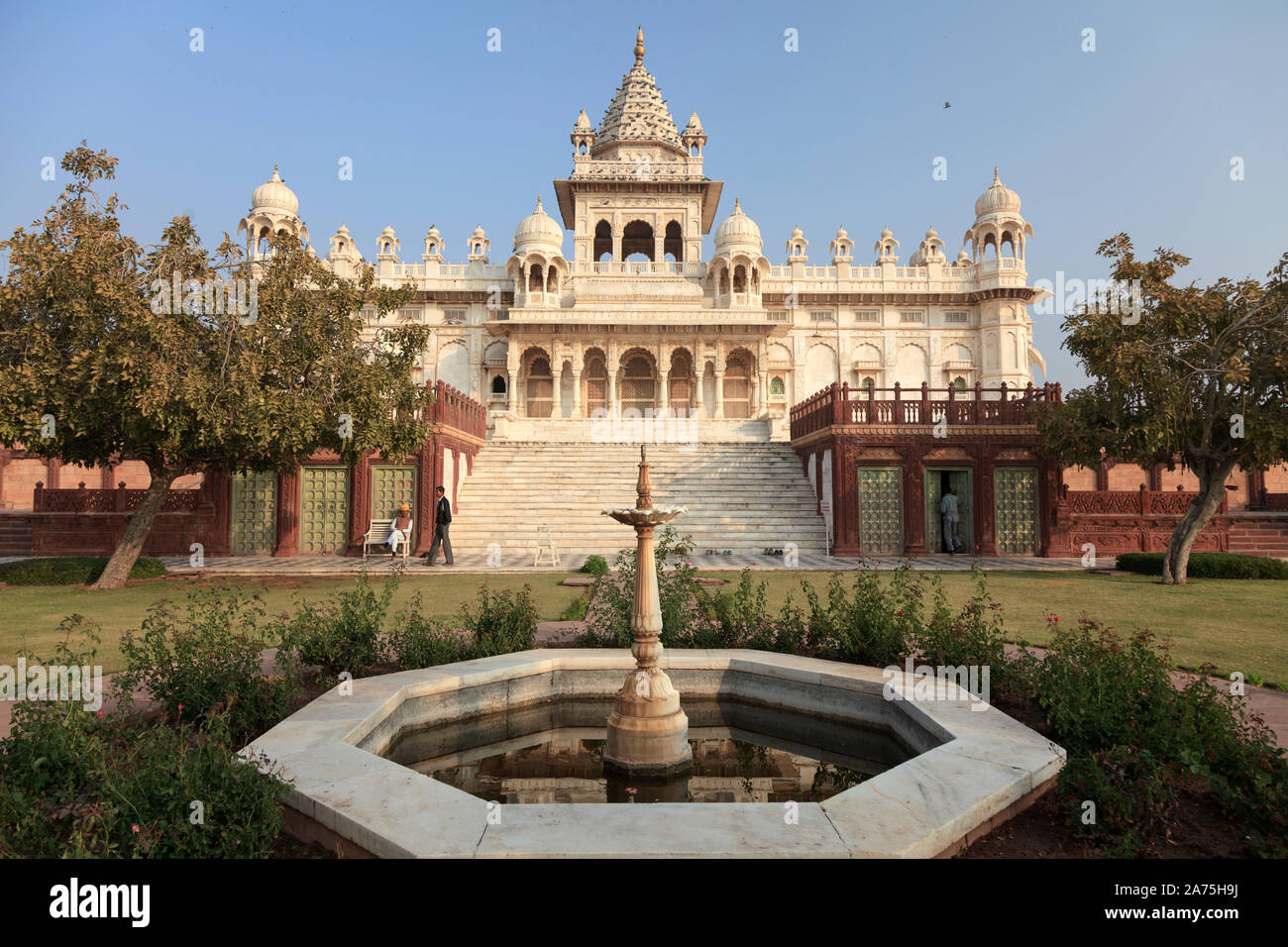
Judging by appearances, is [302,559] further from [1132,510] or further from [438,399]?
[1132,510]

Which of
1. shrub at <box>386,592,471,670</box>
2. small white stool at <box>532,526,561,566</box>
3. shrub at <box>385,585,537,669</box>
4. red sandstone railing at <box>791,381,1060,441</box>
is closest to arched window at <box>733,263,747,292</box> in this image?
red sandstone railing at <box>791,381,1060,441</box>

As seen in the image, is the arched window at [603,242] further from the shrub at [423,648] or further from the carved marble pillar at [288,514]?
the shrub at [423,648]

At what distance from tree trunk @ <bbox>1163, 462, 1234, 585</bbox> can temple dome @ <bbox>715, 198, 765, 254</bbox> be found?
25409mm

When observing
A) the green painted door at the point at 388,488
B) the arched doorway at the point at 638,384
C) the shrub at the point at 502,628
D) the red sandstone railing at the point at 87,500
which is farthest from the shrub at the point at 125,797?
the arched doorway at the point at 638,384

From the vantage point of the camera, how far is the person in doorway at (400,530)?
1529 centimetres

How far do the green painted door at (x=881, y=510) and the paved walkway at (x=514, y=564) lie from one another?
74 centimetres

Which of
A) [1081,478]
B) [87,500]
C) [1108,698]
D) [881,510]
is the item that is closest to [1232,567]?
[881,510]

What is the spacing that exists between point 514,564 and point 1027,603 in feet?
31.8

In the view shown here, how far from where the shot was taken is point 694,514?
19.3 meters

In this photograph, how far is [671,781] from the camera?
14.5ft

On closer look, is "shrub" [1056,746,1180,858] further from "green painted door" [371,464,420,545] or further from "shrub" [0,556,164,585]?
"green painted door" [371,464,420,545]

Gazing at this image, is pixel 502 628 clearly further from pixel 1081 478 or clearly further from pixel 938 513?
pixel 1081 478
